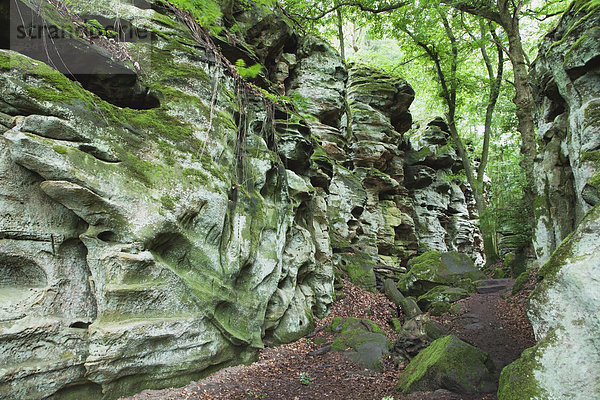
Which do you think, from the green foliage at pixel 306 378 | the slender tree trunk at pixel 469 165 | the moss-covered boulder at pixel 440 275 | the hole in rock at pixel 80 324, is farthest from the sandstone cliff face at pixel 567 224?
the slender tree trunk at pixel 469 165

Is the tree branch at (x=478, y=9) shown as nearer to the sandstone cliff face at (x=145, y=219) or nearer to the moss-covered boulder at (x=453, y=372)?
the sandstone cliff face at (x=145, y=219)

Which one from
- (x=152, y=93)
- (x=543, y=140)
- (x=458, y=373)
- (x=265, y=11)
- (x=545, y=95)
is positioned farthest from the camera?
(x=265, y=11)

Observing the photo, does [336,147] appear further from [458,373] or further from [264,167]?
[458,373]

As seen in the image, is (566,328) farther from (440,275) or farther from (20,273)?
(440,275)

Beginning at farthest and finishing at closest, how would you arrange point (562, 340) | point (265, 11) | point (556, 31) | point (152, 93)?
1. point (265, 11)
2. point (556, 31)
3. point (152, 93)
4. point (562, 340)

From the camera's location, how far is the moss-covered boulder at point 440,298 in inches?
417

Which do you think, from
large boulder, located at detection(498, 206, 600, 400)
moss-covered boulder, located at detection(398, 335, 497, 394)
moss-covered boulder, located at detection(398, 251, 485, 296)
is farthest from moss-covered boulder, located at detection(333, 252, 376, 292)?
large boulder, located at detection(498, 206, 600, 400)

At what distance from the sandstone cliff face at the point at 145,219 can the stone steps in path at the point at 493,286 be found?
19.6 ft

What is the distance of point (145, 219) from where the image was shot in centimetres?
541

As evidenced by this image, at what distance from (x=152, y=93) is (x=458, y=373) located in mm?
7988

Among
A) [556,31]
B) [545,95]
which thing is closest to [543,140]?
[545,95]

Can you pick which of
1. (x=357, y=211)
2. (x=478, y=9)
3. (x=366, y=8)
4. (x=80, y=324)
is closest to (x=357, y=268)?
(x=357, y=211)

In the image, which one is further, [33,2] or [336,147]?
[336,147]

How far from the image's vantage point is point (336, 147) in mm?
17594
